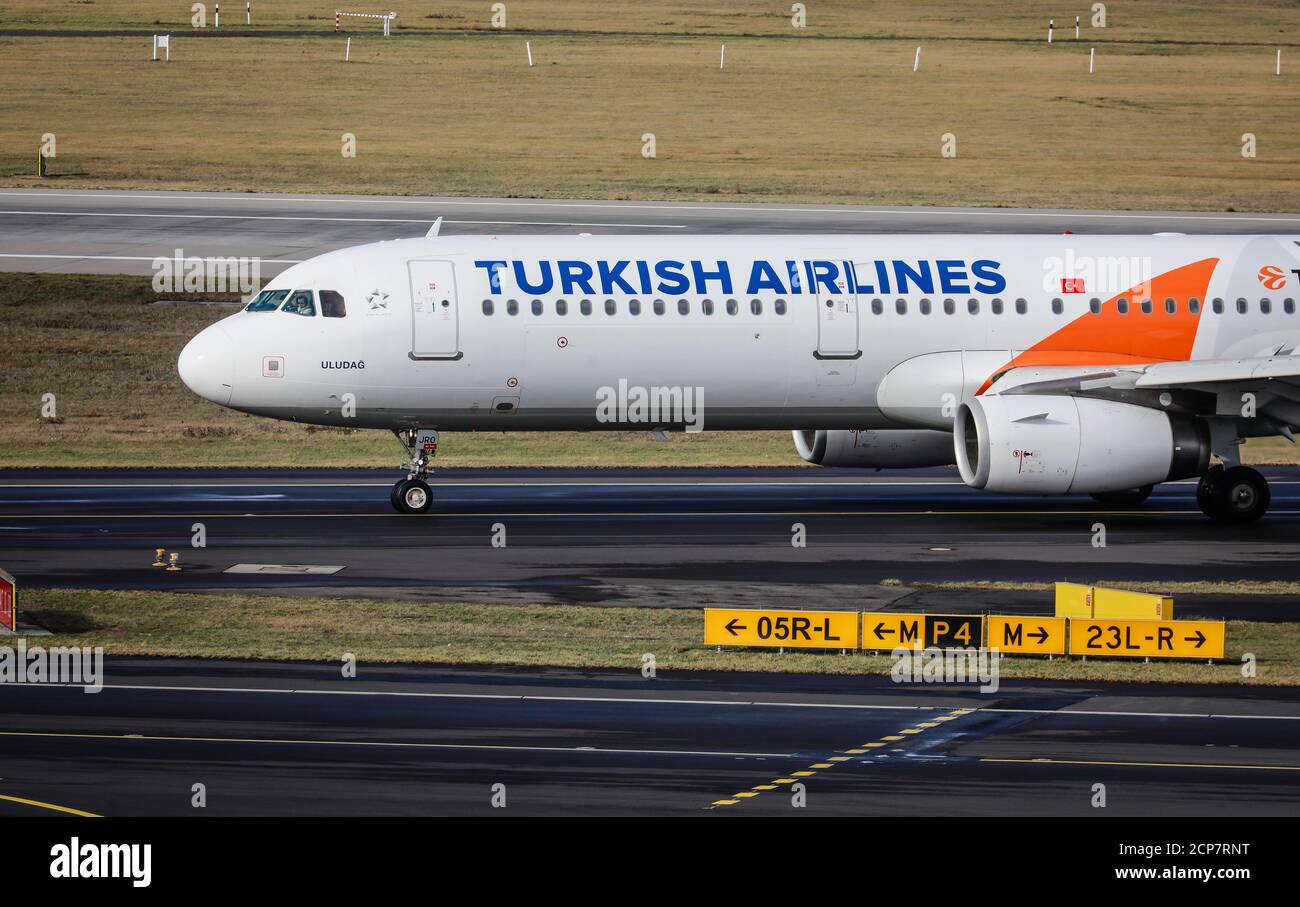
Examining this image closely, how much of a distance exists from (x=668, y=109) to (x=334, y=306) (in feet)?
200

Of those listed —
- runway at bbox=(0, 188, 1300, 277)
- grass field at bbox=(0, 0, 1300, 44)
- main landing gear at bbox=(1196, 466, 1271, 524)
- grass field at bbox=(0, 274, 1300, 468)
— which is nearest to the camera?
main landing gear at bbox=(1196, 466, 1271, 524)

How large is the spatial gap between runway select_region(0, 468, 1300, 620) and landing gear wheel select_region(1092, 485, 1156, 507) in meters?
0.28

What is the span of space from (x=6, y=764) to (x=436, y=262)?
1666 centimetres

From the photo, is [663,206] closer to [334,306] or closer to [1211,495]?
[334,306]

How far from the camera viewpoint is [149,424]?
49.9 metres

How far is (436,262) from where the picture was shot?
35.4m

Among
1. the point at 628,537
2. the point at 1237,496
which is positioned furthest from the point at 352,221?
the point at 1237,496

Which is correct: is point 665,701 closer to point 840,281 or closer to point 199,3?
point 840,281

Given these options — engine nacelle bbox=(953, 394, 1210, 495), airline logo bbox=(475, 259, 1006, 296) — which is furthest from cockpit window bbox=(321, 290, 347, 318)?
engine nacelle bbox=(953, 394, 1210, 495)

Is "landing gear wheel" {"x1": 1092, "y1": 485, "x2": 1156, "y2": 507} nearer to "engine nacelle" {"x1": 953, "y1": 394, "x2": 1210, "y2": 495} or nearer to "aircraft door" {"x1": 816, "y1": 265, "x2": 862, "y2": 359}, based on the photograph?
"engine nacelle" {"x1": 953, "y1": 394, "x2": 1210, "y2": 495}

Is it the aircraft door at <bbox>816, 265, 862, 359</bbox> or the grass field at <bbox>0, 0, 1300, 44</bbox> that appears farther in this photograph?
the grass field at <bbox>0, 0, 1300, 44</bbox>

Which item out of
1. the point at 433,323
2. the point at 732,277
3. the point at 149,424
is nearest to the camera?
the point at 433,323

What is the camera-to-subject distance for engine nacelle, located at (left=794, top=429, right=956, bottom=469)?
38.2 meters

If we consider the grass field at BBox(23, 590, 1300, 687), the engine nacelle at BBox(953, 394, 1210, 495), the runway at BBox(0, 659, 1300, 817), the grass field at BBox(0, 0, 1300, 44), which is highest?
the grass field at BBox(0, 0, 1300, 44)
